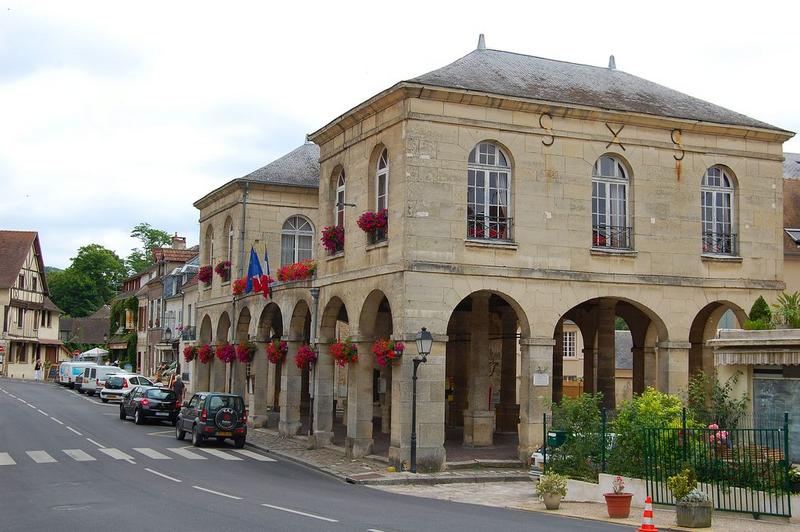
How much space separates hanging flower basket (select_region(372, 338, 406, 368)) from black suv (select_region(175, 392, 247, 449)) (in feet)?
22.9

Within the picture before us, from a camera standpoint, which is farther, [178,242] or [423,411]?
[178,242]

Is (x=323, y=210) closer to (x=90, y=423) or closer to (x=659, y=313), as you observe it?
(x=659, y=313)

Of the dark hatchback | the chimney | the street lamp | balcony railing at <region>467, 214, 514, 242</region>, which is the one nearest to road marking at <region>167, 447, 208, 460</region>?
the street lamp

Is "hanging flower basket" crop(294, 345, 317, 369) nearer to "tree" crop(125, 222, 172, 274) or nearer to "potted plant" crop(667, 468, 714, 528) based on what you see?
"potted plant" crop(667, 468, 714, 528)

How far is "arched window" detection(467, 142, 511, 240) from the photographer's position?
25047mm

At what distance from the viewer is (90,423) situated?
36.2 metres

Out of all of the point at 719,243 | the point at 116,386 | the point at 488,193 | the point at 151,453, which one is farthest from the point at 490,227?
the point at 116,386

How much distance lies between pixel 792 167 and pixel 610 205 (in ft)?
71.6

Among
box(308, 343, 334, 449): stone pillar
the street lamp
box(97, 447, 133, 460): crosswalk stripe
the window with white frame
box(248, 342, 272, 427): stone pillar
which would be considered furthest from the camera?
the window with white frame

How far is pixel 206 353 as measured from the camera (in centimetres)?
A: 4034

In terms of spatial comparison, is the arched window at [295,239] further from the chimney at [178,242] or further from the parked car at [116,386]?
the chimney at [178,242]

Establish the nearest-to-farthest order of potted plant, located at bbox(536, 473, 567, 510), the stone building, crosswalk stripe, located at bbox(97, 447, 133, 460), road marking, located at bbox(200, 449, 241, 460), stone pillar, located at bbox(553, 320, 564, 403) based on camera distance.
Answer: potted plant, located at bbox(536, 473, 567, 510)
the stone building
crosswalk stripe, located at bbox(97, 447, 133, 460)
road marking, located at bbox(200, 449, 241, 460)
stone pillar, located at bbox(553, 320, 564, 403)

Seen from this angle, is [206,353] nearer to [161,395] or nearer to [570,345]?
[161,395]

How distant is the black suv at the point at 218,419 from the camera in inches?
1144
